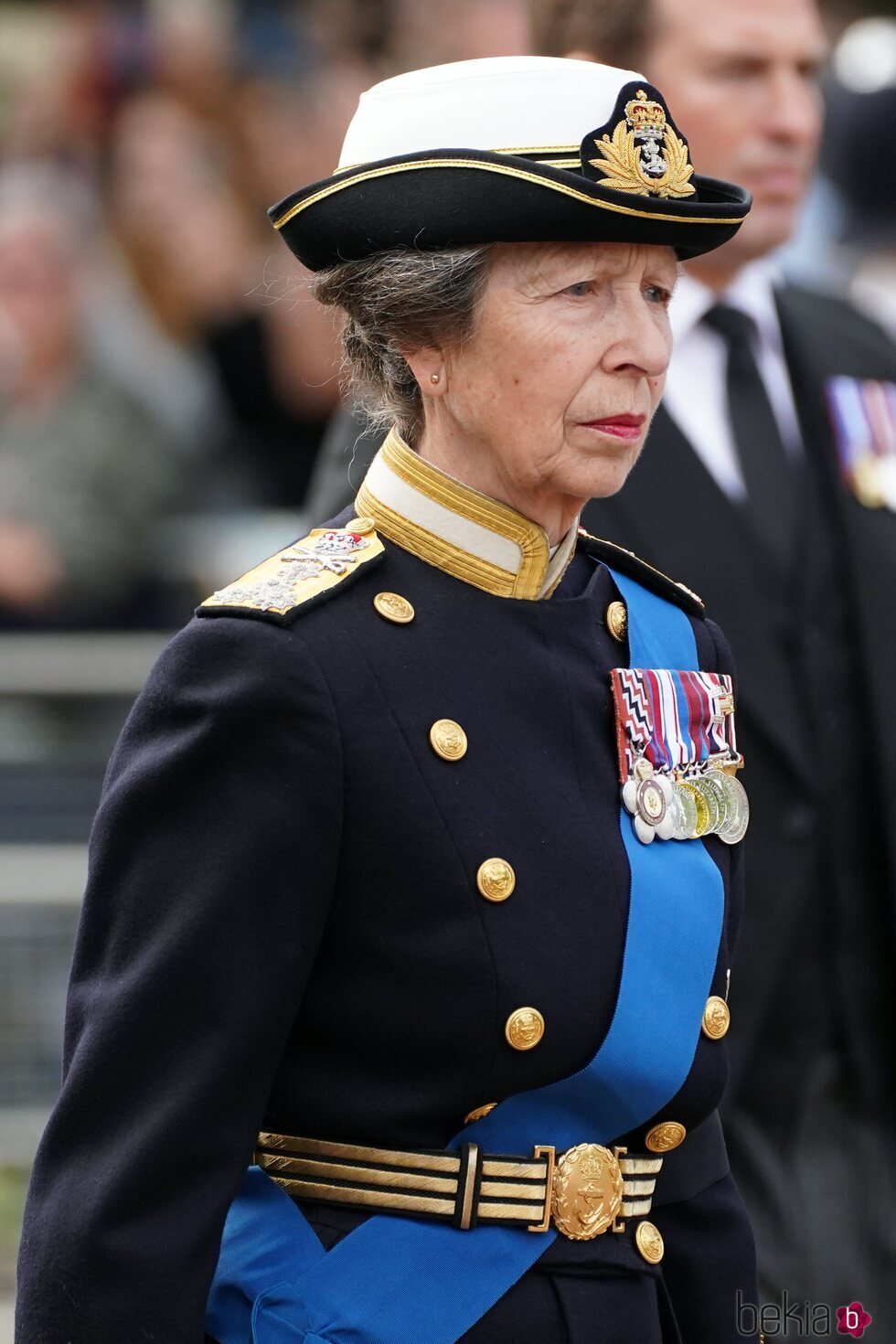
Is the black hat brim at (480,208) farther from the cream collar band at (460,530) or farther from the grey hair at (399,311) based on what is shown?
the cream collar band at (460,530)

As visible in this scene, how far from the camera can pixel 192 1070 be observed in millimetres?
2377

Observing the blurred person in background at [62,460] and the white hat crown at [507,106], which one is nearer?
the white hat crown at [507,106]

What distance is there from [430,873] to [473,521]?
42 centimetres

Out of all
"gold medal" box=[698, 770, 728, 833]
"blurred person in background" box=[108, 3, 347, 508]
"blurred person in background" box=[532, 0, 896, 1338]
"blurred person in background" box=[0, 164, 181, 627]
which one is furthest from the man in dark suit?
"blurred person in background" box=[108, 3, 347, 508]

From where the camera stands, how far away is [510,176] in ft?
8.15

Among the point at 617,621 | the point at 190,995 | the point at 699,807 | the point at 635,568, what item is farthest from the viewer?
the point at 635,568

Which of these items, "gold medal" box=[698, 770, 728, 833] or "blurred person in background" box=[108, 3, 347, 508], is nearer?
"gold medal" box=[698, 770, 728, 833]

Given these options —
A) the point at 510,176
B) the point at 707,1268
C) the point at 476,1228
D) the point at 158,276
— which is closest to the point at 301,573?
the point at 510,176

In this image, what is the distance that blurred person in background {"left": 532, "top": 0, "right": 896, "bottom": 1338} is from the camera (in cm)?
375

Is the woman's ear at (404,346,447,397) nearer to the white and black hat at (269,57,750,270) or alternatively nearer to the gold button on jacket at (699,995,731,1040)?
the white and black hat at (269,57,750,270)

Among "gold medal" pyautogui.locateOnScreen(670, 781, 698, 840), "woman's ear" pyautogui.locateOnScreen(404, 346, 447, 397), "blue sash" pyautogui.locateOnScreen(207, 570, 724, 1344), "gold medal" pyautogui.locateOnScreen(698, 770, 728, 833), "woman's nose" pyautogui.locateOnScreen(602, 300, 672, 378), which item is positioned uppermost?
"woman's nose" pyautogui.locateOnScreen(602, 300, 672, 378)

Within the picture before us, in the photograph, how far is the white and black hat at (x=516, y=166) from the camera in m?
2.49

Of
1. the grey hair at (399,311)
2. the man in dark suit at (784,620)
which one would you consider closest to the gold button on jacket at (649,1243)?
the grey hair at (399,311)

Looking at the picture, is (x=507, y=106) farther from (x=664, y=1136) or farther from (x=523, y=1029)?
(x=664, y=1136)
